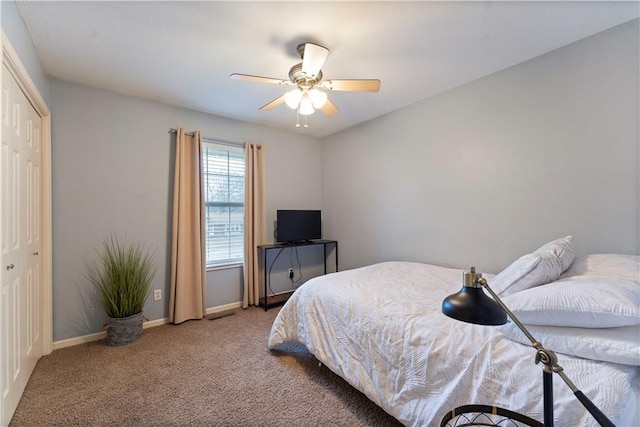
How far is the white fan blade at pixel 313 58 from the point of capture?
1756 mm

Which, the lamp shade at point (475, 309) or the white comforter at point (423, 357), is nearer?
the lamp shade at point (475, 309)

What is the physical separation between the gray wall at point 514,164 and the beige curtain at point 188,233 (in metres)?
2.06

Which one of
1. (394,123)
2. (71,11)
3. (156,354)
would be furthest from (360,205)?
(71,11)

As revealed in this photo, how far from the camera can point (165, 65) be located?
231cm

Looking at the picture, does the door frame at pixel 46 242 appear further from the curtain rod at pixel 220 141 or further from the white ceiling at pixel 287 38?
the curtain rod at pixel 220 141

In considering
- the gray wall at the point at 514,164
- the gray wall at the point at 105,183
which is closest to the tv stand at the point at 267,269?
the gray wall at the point at 105,183

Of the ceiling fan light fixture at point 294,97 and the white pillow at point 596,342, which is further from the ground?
the ceiling fan light fixture at point 294,97

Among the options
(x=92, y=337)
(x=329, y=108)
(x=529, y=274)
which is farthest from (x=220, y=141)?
(x=529, y=274)

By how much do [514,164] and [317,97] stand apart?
1.76 m

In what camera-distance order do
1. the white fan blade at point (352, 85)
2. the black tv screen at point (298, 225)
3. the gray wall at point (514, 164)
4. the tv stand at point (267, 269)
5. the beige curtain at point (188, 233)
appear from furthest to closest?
the black tv screen at point (298, 225) < the tv stand at point (267, 269) < the beige curtain at point (188, 233) < the white fan blade at point (352, 85) < the gray wall at point (514, 164)

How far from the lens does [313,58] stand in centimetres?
183

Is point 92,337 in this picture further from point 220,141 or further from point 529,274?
point 529,274

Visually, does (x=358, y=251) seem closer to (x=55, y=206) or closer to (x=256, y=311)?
(x=256, y=311)

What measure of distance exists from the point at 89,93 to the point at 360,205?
10.4 feet
